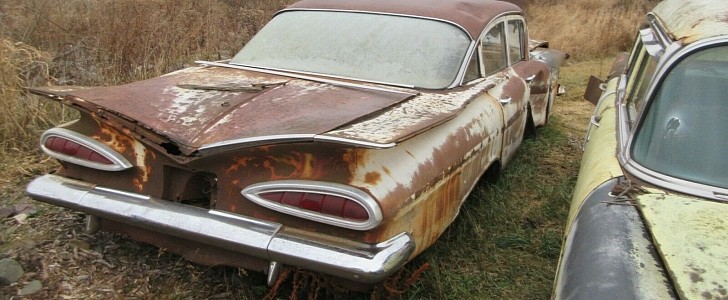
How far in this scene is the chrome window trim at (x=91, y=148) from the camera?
2.50 metres

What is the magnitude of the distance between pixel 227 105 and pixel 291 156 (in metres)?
0.58

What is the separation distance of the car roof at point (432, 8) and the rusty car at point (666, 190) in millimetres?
1189

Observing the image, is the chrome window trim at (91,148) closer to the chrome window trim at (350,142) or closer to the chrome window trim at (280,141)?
the chrome window trim at (280,141)

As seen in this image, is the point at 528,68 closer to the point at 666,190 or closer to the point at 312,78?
the point at 312,78

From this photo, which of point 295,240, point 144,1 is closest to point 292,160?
point 295,240

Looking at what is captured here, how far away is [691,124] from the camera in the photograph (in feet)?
7.43

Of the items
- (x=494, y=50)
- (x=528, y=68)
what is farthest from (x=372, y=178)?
(x=528, y=68)

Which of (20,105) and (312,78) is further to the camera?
(20,105)

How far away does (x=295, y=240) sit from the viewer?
2205mm

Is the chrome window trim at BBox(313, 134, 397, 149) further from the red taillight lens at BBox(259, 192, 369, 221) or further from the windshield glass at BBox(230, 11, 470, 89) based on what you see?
the windshield glass at BBox(230, 11, 470, 89)

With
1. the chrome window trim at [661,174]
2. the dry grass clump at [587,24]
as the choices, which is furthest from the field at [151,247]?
the dry grass clump at [587,24]

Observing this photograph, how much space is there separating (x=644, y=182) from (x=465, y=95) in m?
1.20

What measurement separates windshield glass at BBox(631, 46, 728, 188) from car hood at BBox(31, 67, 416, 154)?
1.14 metres

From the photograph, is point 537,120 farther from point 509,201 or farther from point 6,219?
point 6,219
